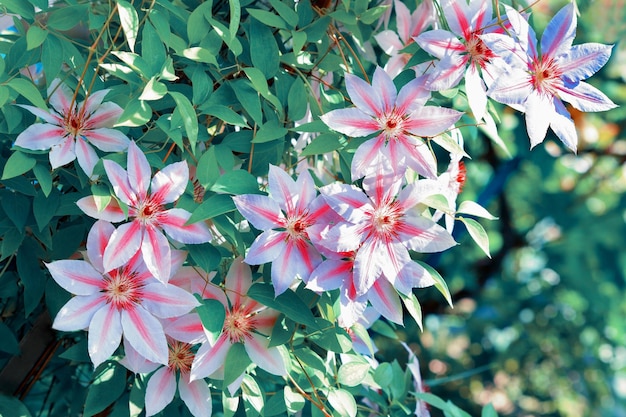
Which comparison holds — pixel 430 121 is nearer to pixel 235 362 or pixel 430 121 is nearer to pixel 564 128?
pixel 564 128

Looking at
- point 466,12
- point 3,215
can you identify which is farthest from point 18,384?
point 466,12

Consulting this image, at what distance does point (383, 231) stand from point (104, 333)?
176 millimetres

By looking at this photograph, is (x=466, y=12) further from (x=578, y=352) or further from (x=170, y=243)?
(x=578, y=352)

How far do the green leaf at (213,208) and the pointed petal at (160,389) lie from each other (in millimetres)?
124

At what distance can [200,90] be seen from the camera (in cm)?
46

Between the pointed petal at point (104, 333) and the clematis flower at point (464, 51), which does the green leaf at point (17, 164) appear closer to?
the pointed petal at point (104, 333)

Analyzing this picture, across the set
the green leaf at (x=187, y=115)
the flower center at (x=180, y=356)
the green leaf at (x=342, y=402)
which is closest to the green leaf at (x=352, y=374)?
the green leaf at (x=342, y=402)

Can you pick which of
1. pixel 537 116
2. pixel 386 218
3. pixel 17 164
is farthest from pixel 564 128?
pixel 17 164

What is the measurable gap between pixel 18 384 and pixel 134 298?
183mm

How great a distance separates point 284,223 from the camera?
451mm

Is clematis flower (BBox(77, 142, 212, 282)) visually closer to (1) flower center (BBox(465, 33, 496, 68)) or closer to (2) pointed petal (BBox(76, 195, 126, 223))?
(2) pointed petal (BBox(76, 195, 126, 223))

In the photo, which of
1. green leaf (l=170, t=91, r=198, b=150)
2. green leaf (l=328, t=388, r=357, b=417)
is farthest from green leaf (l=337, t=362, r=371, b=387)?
green leaf (l=170, t=91, r=198, b=150)

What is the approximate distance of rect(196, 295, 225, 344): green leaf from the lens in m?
0.44

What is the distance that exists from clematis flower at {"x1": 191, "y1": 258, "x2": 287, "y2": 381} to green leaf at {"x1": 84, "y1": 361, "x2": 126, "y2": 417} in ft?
0.25
